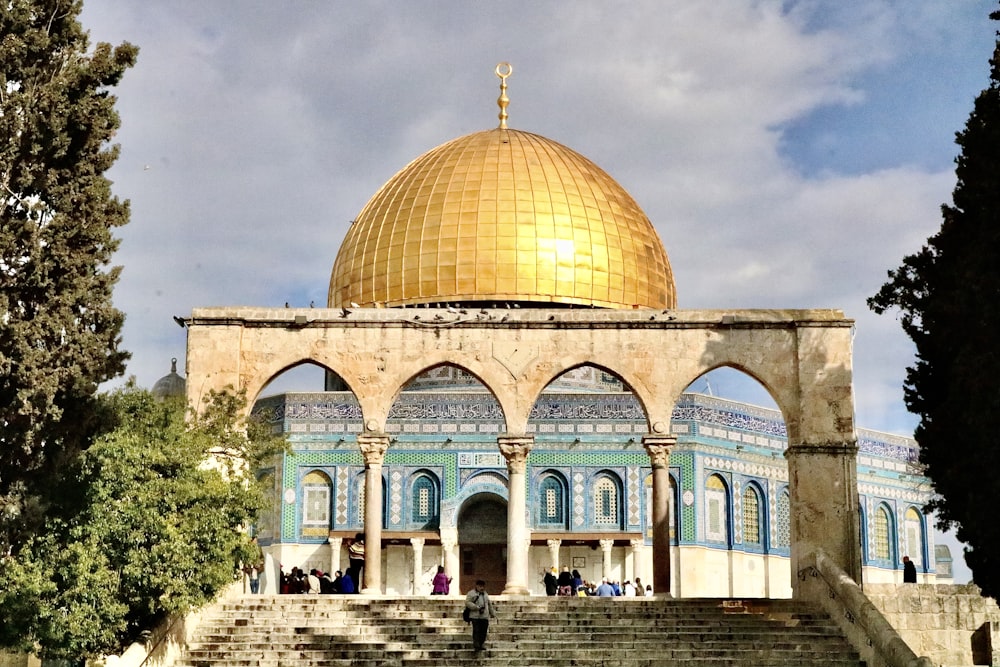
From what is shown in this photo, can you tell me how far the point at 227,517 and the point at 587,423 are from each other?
15.7 m

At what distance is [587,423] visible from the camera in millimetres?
33375

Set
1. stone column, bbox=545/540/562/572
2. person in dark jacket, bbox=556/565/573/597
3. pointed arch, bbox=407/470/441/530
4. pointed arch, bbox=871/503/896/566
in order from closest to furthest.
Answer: person in dark jacket, bbox=556/565/573/597
stone column, bbox=545/540/562/572
pointed arch, bbox=407/470/441/530
pointed arch, bbox=871/503/896/566

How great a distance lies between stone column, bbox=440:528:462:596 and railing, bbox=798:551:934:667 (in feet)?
38.2

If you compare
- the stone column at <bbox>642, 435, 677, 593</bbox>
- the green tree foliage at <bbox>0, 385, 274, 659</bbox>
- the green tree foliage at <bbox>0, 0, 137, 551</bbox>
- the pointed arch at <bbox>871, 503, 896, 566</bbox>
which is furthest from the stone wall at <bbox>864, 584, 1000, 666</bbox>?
the pointed arch at <bbox>871, 503, 896, 566</bbox>

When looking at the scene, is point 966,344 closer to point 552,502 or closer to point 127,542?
point 127,542

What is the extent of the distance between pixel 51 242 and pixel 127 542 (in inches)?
146

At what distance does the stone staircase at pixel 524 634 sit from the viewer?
57.3 feet

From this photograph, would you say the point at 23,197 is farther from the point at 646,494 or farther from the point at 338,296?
the point at 646,494

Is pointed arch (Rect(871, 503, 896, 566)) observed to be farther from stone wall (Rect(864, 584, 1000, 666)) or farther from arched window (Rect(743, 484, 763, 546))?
stone wall (Rect(864, 584, 1000, 666))

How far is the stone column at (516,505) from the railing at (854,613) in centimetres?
389

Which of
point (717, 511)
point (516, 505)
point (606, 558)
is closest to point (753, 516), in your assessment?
point (717, 511)

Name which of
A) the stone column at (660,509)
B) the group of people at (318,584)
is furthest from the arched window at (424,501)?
the stone column at (660,509)

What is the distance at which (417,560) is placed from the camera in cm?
→ 3186

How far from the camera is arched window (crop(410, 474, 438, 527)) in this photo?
32.7 m
